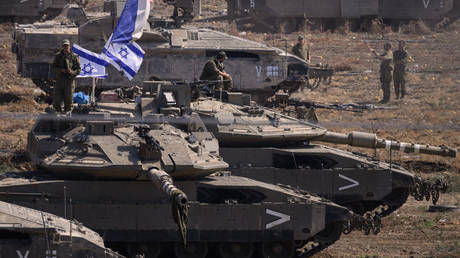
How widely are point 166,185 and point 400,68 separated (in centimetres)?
2060

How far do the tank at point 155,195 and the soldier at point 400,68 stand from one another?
56.4 ft

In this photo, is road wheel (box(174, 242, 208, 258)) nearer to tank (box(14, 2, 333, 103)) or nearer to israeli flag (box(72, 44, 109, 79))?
israeli flag (box(72, 44, 109, 79))

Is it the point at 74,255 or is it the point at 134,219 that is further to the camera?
the point at 134,219

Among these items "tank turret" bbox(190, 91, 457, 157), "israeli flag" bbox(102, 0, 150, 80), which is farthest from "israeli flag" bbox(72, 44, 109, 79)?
"tank turret" bbox(190, 91, 457, 157)

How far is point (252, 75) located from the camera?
28875 mm

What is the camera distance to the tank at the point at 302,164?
20.5 metres

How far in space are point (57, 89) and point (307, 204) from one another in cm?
598

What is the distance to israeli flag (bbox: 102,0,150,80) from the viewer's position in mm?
22922

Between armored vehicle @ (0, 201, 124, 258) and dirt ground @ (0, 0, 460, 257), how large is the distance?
4.11 m

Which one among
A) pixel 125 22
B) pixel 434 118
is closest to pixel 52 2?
pixel 434 118

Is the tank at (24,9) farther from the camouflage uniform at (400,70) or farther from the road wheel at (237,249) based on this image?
the road wheel at (237,249)

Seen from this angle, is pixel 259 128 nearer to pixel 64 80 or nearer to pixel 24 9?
pixel 64 80

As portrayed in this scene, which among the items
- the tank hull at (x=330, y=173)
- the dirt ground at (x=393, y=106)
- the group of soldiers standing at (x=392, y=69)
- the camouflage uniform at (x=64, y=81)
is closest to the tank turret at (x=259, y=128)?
the tank hull at (x=330, y=173)

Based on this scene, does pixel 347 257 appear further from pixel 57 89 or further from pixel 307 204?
pixel 57 89
